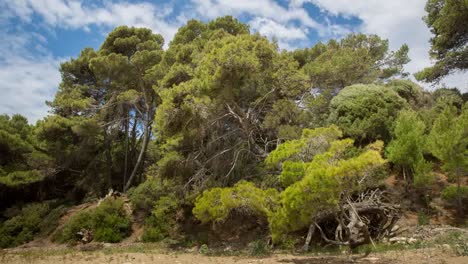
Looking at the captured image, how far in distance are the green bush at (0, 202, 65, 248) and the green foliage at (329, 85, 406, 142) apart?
16.3 m

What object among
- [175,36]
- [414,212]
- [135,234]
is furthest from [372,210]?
[175,36]

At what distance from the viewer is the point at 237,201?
33.3ft

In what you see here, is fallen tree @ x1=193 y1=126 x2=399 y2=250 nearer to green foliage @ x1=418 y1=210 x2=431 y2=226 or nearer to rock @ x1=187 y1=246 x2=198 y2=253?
green foliage @ x1=418 y1=210 x2=431 y2=226

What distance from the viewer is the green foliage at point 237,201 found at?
9.89 m

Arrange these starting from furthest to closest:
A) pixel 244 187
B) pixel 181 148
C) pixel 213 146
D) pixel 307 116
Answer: pixel 181 148, pixel 213 146, pixel 307 116, pixel 244 187

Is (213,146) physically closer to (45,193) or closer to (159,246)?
(159,246)

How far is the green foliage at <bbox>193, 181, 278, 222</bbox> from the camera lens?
989 cm

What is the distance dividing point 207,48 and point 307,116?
5.05 m

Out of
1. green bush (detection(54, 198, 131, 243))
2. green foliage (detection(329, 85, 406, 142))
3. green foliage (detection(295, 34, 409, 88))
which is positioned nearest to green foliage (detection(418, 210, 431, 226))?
green foliage (detection(329, 85, 406, 142))

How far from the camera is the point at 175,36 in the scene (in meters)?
20.9

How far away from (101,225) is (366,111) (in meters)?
14.0

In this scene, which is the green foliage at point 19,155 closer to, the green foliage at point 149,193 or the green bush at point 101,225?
the green bush at point 101,225

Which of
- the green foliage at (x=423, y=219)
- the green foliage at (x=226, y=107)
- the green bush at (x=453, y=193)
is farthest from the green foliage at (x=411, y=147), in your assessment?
the green foliage at (x=226, y=107)

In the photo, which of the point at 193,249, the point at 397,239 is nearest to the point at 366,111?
the point at 397,239
